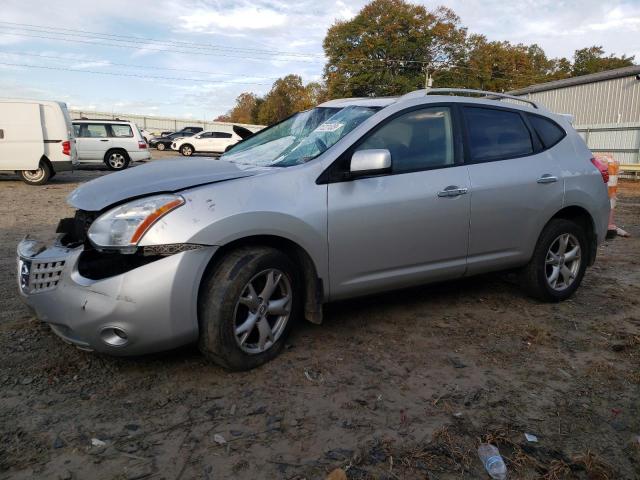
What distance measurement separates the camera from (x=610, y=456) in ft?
7.95

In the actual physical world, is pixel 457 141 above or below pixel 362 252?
above

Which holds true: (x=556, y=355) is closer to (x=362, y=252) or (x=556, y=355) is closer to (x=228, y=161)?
(x=362, y=252)

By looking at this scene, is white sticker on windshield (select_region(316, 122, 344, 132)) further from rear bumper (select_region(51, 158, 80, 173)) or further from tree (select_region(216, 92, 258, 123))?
tree (select_region(216, 92, 258, 123))

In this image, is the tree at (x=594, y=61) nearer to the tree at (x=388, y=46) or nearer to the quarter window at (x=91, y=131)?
the tree at (x=388, y=46)

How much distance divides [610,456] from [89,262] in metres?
2.73

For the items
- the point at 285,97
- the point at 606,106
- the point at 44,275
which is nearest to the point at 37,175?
the point at 44,275

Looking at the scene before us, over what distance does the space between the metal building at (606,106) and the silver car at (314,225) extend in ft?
59.5

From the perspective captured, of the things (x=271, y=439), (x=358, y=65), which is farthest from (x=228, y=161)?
(x=358, y=65)

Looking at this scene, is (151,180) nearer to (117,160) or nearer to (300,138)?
(300,138)

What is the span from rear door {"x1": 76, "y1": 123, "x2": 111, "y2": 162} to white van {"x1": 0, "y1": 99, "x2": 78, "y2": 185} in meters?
4.51

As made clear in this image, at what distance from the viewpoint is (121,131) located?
722 inches

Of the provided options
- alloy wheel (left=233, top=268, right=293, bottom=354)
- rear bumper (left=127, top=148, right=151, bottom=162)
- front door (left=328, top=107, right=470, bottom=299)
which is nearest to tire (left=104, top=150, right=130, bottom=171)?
rear bumper (left=127, top=148, right=151, bottom=162)

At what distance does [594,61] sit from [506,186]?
231ft

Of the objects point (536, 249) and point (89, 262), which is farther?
point (536, 249)
